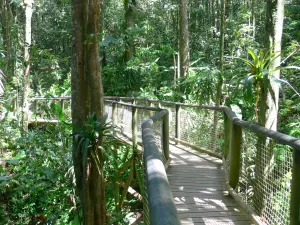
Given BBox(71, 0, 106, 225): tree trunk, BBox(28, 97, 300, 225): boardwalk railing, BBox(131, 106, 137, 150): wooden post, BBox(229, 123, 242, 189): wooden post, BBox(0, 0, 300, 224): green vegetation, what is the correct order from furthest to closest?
1. BBox(131, 106, 137, 150): wooden post
2. BBox(71, 0, 106, 225): tree trunk
3. BBox(0, 0, 300, 224): green vegetation
4. BBox(229, 123, 242, 189): wooden post
5. BBox(28, 97, 300, 225): boardwalk railing

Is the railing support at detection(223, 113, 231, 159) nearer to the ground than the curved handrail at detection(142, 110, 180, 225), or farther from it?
nearer to the ground

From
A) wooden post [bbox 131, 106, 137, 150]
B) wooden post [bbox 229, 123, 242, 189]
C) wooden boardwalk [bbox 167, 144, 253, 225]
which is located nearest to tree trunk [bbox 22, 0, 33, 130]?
wooden post [bbox 131, 106, 137, 150]

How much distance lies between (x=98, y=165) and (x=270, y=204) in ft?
6.98

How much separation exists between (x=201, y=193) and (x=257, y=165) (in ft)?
3.34

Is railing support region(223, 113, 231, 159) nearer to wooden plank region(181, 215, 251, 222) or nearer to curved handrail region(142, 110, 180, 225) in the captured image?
wooden plank region(181, 215, 251, 222)

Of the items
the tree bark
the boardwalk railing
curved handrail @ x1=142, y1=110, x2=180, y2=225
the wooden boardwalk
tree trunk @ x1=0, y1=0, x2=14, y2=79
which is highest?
tree trunk @ x1=0, y1=0, x2=14, y2=79

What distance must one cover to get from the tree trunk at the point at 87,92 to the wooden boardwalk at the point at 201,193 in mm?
1061

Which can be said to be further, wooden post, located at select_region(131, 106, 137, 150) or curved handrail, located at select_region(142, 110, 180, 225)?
wooden post, located at select_region(131, 106, 137, 150)

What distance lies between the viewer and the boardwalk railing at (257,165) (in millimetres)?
2387

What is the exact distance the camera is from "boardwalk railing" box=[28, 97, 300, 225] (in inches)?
94.0

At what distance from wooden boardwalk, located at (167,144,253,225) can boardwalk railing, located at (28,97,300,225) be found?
0.49 feet

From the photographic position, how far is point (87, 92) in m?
4.31

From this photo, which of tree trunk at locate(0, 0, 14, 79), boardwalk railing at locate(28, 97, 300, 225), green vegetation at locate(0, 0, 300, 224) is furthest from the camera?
tree trunk at locate(0, 0, 14, 79)

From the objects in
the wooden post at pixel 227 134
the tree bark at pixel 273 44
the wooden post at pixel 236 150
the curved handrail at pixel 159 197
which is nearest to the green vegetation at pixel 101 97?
the tree bark at pixel 273 44
